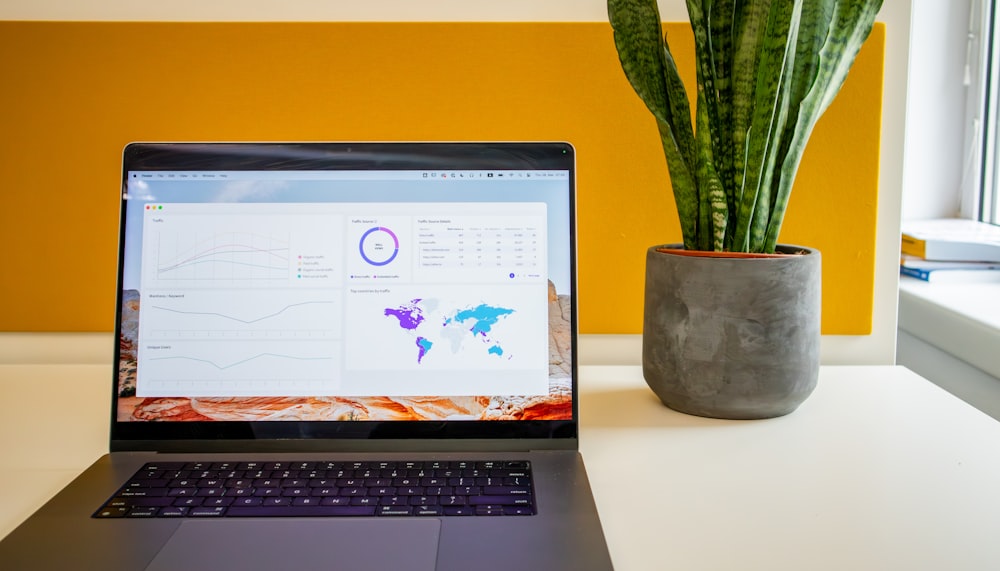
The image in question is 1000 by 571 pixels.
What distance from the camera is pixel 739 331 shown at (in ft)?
2.15

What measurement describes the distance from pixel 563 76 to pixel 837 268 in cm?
40

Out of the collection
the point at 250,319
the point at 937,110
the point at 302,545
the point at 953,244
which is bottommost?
the point at 302,545

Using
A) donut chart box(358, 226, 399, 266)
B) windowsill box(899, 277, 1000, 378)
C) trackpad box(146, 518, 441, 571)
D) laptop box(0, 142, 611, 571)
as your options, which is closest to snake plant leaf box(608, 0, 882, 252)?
laptop box(0, 142, 611, 571)

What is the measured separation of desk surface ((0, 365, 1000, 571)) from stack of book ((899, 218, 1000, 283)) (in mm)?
642

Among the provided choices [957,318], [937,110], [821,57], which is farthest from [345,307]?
[937,110]

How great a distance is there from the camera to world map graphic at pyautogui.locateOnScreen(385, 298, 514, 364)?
0.62 meters

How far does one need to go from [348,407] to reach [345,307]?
85 mm

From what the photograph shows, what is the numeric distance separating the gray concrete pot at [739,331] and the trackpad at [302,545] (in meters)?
0.31

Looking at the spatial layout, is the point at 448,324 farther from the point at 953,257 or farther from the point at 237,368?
the point at 953,257

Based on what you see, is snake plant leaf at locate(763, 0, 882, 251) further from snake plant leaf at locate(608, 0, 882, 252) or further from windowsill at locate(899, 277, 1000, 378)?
windowsill at locate(899, 277, 1000, 378)

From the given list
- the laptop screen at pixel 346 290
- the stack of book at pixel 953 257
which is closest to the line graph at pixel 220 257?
the laptop screen at pixel 346 290

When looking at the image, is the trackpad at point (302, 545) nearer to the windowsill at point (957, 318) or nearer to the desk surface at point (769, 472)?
the desk surface at point (769, 472)

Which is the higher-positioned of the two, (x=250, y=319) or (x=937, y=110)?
(x=937, y=110)

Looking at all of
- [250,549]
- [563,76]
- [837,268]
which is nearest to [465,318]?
[250,549]
